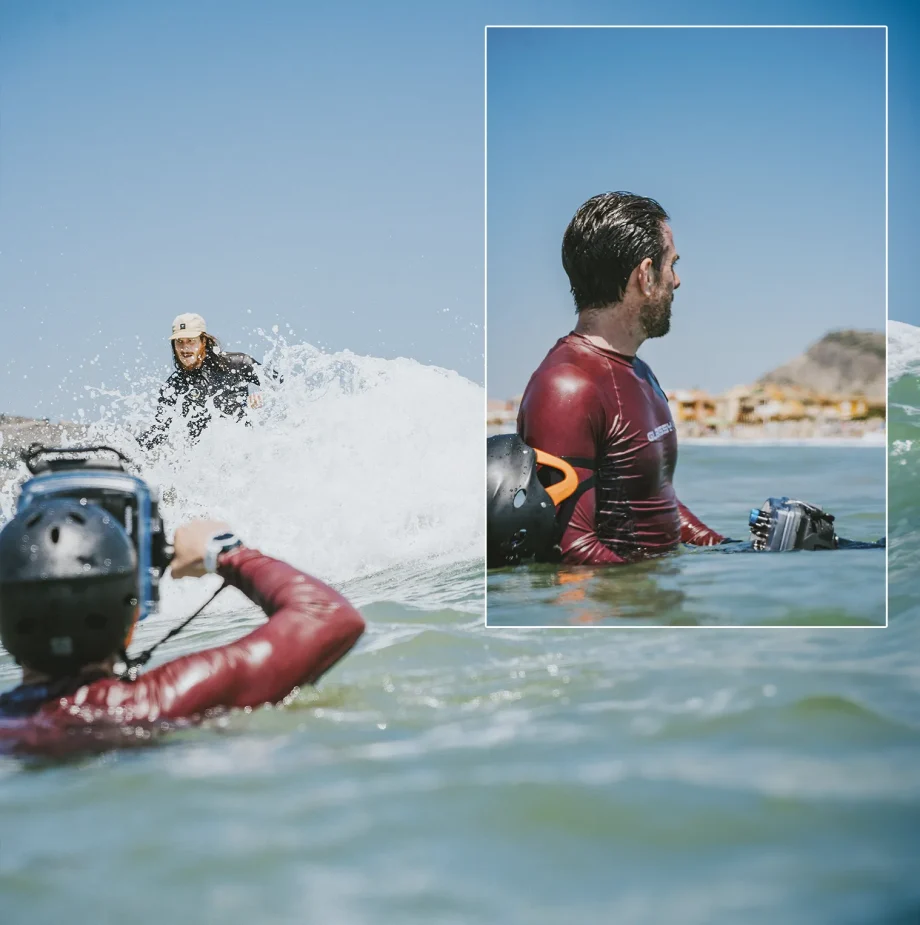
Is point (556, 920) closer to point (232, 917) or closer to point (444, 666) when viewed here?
point (232, 917)

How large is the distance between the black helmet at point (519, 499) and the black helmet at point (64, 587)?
1.45 m

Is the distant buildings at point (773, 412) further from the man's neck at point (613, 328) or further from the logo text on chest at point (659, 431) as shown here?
the man's neck at point (613, 328)

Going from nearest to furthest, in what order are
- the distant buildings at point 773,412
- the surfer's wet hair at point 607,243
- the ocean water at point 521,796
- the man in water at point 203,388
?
the ocean water at point 521,796 → the surfer's wet hair at point 607,243 → the distant buildings at point 773,412 → the man in water at point 203,388

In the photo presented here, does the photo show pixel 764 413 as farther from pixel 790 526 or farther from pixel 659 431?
pixel 659 431

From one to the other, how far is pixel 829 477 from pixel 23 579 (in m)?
2.57

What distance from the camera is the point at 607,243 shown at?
12.4 ft

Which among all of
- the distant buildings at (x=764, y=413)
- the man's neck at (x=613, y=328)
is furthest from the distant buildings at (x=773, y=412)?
the man's neck at (x=613, y=328)

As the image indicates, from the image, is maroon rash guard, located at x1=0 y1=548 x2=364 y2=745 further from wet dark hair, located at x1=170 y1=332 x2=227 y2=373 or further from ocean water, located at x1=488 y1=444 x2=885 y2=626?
wet dark hair, located at x1=170 y1=332 x2=227 y2=373

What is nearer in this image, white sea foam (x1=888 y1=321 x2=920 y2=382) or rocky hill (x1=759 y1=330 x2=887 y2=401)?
rocky hill (x1=759 y1=330 x2=887 y2=401)

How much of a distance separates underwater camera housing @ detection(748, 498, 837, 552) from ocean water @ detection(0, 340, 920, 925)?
1.44 feet

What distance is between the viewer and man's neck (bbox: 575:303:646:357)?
3.76m

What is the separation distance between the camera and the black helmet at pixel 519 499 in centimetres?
368

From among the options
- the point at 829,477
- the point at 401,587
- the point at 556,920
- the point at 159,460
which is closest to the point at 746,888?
the point at 556,920

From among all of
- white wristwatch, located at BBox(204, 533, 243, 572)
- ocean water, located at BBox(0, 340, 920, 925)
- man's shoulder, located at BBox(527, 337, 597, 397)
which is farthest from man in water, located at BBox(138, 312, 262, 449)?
white wristwatch, located at BBox(204, 533, 243, 572)
